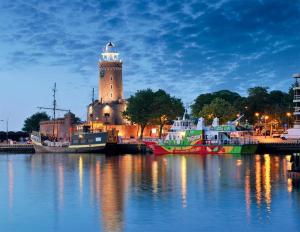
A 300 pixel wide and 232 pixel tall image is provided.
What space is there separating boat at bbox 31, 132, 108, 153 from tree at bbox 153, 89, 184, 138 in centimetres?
2418

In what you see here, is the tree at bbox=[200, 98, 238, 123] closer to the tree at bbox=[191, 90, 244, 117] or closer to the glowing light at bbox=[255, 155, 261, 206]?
the tree at bbox=[191, 90, 244, 117]

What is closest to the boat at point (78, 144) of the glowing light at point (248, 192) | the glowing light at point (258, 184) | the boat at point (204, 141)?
the boat at point (204, 141)

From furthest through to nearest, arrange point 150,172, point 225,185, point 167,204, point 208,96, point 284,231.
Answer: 1. point 208,96
2. point 150,172
3. point 225,185
4. point 167,204
5. point 284,231

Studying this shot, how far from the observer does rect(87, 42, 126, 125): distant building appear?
149913 millimetres

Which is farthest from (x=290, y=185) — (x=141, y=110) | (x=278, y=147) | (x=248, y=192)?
(x=141, y=110)

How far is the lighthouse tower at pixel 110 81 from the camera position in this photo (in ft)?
497

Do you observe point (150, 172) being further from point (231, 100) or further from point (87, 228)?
point (231, 100)

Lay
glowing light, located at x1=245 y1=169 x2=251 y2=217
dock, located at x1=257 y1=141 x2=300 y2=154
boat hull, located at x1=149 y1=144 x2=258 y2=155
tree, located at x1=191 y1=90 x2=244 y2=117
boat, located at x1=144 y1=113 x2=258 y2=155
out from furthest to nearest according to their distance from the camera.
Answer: tree, located at x1=191 y1=90 x2=244 y2=117, dock, located at x1=257 y1=141 x2=300 y2=154, boat, located at x1=144 y1=113 x2=258 y2=155, boat hull, located at x1=149 y1=144 x2=258 y2=155, glowing light, located at x1=245 y1=169 x2=251 y2=217

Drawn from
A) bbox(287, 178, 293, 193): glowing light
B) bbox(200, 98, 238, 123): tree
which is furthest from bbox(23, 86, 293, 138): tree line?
bbox(287, 178, 293, 193): glowing light

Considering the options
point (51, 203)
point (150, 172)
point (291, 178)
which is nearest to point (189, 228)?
point (51, 203)

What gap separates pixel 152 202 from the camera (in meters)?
39.6

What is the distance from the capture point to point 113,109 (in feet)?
492

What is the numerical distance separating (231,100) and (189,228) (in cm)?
14187

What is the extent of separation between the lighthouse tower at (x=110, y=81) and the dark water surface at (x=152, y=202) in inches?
3523
